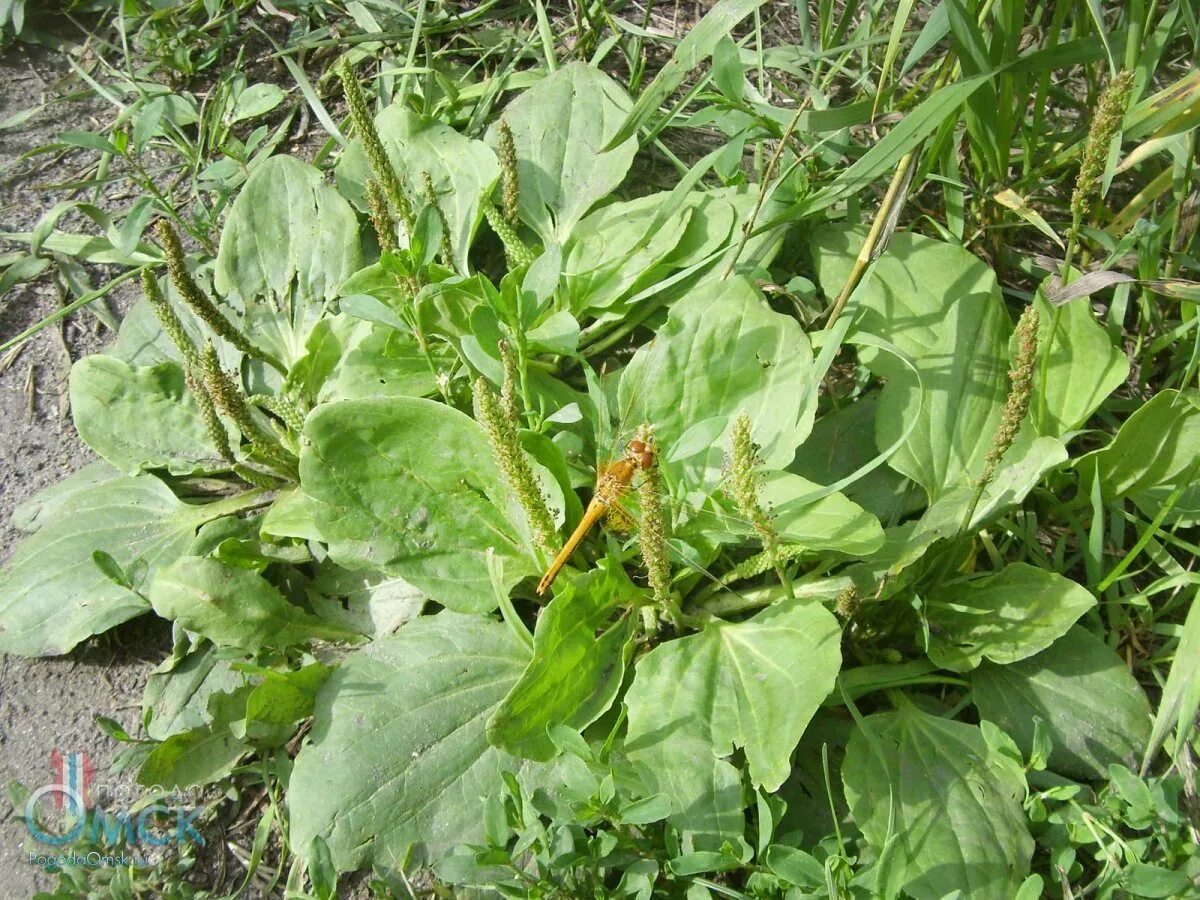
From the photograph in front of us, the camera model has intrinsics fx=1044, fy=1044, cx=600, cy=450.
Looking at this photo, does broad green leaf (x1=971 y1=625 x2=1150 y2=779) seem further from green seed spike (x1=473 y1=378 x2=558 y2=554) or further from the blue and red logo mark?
the blue and red logo mark

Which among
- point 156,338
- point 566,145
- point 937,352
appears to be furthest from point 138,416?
point 937,352

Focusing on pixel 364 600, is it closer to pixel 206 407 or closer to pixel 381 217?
pixel 206 407

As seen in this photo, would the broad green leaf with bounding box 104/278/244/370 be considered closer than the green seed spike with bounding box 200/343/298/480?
No

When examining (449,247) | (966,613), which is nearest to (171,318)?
(449,247)

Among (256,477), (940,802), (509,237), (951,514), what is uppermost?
(509,237)

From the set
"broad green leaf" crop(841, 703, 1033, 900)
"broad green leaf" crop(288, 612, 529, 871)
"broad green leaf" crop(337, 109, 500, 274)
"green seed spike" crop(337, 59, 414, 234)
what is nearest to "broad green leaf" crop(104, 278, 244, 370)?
"broad green leaf" crop(337, 109, 500, 274)

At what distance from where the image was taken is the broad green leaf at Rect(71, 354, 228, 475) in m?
2.66

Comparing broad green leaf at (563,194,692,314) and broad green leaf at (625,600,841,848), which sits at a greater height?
broad green leaf at (563,194,692,314)

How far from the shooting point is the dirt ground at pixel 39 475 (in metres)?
2.37

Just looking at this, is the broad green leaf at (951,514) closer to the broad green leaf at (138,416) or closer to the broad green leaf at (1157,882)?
the broad green leaf at (1157,882)

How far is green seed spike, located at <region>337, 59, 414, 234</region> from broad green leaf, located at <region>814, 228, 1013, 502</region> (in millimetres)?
1056

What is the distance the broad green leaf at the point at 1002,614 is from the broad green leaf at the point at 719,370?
51cm

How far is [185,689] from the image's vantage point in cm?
236

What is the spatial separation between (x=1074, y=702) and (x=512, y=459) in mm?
1252
